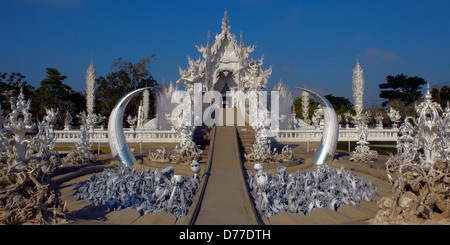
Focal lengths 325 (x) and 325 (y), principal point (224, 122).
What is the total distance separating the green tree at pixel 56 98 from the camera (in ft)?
106

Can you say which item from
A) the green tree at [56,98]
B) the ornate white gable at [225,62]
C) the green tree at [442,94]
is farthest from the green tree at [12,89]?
the green tree at [442,94]

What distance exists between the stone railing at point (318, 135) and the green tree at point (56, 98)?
22174 millimetres

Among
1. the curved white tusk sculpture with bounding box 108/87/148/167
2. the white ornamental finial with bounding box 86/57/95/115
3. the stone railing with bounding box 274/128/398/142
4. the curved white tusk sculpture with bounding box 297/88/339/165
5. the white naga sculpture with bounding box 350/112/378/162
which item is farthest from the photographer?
the white ornamental finial with bounding box 86/57/95/115

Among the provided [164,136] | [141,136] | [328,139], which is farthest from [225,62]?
[328,139]

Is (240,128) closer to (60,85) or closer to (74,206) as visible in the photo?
(74,206)

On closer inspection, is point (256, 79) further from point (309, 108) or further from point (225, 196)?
point (309, 108)

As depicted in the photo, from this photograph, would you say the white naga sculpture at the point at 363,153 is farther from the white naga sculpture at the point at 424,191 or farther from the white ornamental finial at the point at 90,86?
the white ornamental finial at the point at 90,86

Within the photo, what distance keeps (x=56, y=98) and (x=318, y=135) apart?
26.3 meters

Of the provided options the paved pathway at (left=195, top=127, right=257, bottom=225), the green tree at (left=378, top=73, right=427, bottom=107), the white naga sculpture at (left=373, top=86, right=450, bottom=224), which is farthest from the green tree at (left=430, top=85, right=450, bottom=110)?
the white naga sculpture at (left=373, top=86, right=450, bottom=224)

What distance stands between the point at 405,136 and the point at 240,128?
9346 millimetres

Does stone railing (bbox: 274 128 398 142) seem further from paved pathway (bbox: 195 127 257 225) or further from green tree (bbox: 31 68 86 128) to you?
green tree (bbox: 31 68 86 128)

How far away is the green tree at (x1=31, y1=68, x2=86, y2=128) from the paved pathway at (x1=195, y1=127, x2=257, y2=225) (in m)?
25.4

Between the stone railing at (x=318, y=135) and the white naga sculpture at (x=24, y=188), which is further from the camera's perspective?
the stone railing at (x=318, y=135)

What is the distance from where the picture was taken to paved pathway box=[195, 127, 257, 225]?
256 inches
